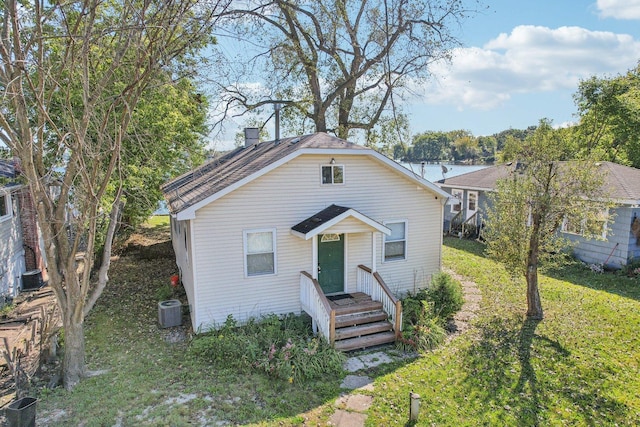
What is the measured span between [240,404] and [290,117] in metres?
19.8

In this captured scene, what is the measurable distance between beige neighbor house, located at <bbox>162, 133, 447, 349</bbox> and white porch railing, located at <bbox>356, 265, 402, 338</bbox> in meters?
0.03

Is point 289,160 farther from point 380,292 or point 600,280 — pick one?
point 600,280

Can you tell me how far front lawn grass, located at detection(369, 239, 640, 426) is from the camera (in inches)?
279

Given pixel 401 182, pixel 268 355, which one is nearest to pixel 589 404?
pixel 268 355

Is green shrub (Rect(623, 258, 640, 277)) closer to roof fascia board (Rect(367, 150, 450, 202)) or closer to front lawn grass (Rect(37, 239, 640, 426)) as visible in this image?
front lawn grass (Rect(37, 239, 640, 426))

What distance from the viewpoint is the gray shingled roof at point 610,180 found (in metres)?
14.8

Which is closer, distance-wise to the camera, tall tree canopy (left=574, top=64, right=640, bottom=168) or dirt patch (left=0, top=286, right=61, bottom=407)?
dirt patch (left=0, top=286, right=61, bottom=407)

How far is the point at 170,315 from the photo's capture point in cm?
1073

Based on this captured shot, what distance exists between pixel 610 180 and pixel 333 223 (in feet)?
42.7

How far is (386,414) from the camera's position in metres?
7.05

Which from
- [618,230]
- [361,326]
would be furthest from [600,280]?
[361,326]

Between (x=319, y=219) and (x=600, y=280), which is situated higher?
(x=319, y=219)

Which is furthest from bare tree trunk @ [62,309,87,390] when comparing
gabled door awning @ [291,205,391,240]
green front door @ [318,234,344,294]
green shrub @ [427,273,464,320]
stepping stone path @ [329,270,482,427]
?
green shrub @ [427,273,464,320]

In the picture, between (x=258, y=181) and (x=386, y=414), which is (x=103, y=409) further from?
(x=258, y=181)
